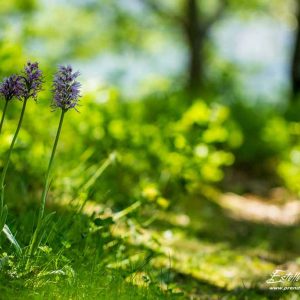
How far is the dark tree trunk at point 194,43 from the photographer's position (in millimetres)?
12094

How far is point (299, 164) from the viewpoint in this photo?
6301 mm

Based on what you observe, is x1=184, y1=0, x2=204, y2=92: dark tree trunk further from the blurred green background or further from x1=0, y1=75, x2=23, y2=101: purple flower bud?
x1=0, y1=75, x2=23, y2=101: purple flower bud

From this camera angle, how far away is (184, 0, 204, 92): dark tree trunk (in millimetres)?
12094

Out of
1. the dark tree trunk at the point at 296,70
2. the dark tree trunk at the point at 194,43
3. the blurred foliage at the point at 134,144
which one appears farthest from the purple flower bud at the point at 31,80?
the dark tree trunk at the point at 194,43

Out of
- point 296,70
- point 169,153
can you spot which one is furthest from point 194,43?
point 169,153

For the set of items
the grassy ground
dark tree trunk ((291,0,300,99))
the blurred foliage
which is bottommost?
the grassy ground

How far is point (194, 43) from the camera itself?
12.5 meters

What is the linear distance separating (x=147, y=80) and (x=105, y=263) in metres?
13.6

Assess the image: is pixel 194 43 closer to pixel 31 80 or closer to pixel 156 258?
pixel 156 258

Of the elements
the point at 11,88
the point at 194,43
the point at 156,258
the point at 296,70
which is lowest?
the point at 156,258

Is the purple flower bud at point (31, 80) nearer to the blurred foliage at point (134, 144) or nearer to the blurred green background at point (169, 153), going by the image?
the blurred green background at point (169, 153)

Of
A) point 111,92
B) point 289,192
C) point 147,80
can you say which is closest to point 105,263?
point 111,92

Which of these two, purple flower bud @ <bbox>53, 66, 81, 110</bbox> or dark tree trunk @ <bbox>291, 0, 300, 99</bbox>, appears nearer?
purple flower bud @ <bbox>53, 66, 81, 110</bbox>

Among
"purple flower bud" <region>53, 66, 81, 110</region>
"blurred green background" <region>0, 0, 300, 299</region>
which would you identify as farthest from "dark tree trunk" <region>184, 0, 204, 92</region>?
"purple flower bud" <region>53, 66, 81, 110</region>
